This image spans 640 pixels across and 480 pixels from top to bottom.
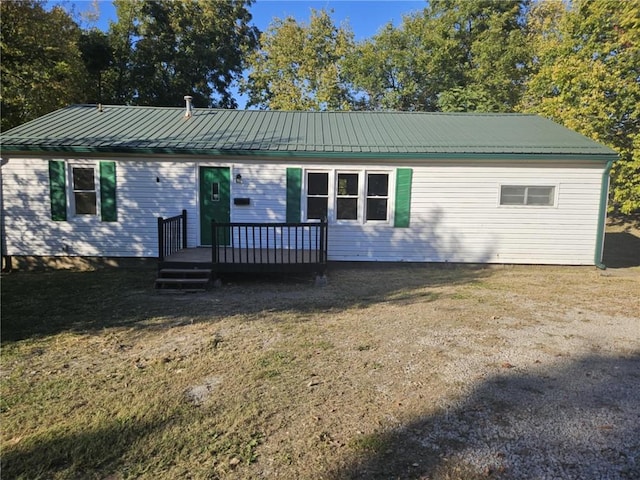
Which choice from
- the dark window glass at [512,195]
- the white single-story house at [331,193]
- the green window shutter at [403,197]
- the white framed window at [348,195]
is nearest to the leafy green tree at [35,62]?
the white single-story house at [331,193]

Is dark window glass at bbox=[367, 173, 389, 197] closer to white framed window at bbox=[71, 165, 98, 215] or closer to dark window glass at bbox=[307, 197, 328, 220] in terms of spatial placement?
dark window glass at bbox=[307, 197, 328, 220]

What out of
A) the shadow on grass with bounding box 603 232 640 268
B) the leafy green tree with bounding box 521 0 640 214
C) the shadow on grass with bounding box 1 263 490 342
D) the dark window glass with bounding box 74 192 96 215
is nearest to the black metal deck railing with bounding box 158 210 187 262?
the shadow on grass with bounding box 1 263 490 342

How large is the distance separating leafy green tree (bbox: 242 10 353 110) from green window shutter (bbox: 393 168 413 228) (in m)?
16.4

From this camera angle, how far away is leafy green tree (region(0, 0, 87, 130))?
12016 mm

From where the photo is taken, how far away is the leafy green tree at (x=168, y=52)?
73.5ft

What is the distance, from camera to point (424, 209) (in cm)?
901

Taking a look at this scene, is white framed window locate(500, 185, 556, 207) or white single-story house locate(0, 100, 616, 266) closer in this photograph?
white single-story house locate(0, 100, 616, 266)

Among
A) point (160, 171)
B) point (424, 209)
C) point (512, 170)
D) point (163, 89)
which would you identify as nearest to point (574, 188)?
point (512, 170)

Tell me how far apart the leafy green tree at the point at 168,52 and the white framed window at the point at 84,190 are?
15.9 meters

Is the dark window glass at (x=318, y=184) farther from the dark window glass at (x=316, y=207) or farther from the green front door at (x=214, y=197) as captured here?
the green front door at (x=214, y=197)

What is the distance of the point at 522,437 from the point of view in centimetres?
268

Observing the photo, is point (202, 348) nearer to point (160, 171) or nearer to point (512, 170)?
point (160, 171)

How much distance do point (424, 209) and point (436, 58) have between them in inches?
612

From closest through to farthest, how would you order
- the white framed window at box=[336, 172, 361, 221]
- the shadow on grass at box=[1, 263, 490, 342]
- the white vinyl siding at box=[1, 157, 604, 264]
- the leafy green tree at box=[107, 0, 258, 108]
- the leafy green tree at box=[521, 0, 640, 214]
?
the shadow on grass at box=[1, 263, 490, 342] < the white vinyl siding at box=[1, 157, 604, 264] < the white framed window at box=[336, 172, 361, 221] < the leafy green tree at box=[521, 0, 640, 214] < the leafy green tree at box=[107, 0, 258, 108]
